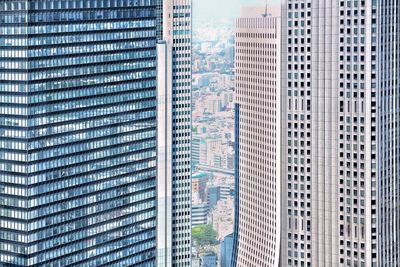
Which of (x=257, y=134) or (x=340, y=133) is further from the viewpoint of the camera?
(x=257, y=134)

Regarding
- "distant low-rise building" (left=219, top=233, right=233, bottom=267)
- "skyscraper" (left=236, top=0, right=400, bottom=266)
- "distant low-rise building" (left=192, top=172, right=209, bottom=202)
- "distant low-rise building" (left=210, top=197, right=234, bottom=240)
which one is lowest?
"distant low-rise building" (left=219, top=233, right=233, bottom=267)

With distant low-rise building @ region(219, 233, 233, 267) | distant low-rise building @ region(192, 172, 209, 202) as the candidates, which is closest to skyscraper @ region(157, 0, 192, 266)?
distant low-rise building @ region(192, 172, 209, 202)

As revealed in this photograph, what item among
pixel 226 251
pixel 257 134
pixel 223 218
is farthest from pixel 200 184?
pixel 257 134

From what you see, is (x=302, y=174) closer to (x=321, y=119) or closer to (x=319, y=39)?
(x=321, y=119)

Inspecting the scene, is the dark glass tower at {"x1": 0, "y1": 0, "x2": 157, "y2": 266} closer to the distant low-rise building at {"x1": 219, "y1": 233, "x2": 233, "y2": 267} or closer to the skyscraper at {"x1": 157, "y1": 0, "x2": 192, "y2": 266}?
the skyscraper at {"x1": 157, "y1": 0, "x2": 192, "y2": 266}

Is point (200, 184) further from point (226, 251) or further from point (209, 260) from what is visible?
point (209, 260)

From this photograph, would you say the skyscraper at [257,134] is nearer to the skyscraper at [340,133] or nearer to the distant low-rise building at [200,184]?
the distant low-rise building at [200,184]

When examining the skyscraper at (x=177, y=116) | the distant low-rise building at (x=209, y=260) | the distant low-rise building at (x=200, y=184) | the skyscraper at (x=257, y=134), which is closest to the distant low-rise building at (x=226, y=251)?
the distant low-rise building at (x=209, y=260)

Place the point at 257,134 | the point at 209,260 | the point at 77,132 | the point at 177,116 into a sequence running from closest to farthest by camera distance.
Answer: the point at 77,132 → the point at 257,134 → the point at 177,116 → the point at 209,260
